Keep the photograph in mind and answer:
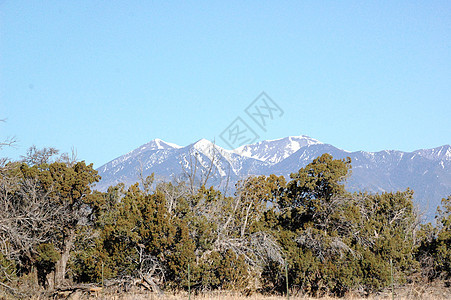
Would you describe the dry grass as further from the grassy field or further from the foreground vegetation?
the foreground vegetation

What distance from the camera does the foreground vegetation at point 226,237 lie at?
21.2m

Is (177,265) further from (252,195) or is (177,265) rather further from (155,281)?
(252,195)

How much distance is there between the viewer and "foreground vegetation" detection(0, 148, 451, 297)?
69.4 feet

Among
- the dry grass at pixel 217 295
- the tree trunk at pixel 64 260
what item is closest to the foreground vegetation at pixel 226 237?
the tree trunk at pixel 64 260

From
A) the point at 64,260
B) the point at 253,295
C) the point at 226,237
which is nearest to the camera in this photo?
the point at 253,295

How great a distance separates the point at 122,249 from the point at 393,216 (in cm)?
1380

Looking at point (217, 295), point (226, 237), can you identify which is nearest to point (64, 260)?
point (226, 237)

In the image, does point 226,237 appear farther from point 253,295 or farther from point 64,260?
point 64,260

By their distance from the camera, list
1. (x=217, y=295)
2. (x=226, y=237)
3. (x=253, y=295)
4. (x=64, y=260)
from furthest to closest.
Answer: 1. (x=64, y=260)
2. (x=226, y=237)
3. (x=253, y=295)
4. (x=217, y=295)

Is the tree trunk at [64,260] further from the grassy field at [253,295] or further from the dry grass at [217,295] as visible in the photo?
the grassy field at [253,295]

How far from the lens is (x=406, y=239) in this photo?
25.9 meters

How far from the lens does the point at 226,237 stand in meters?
23.2

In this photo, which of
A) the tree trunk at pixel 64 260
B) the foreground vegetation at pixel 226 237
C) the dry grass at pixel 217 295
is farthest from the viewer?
the tree trunk at pixel 64 260

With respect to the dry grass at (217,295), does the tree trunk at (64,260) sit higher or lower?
higher
